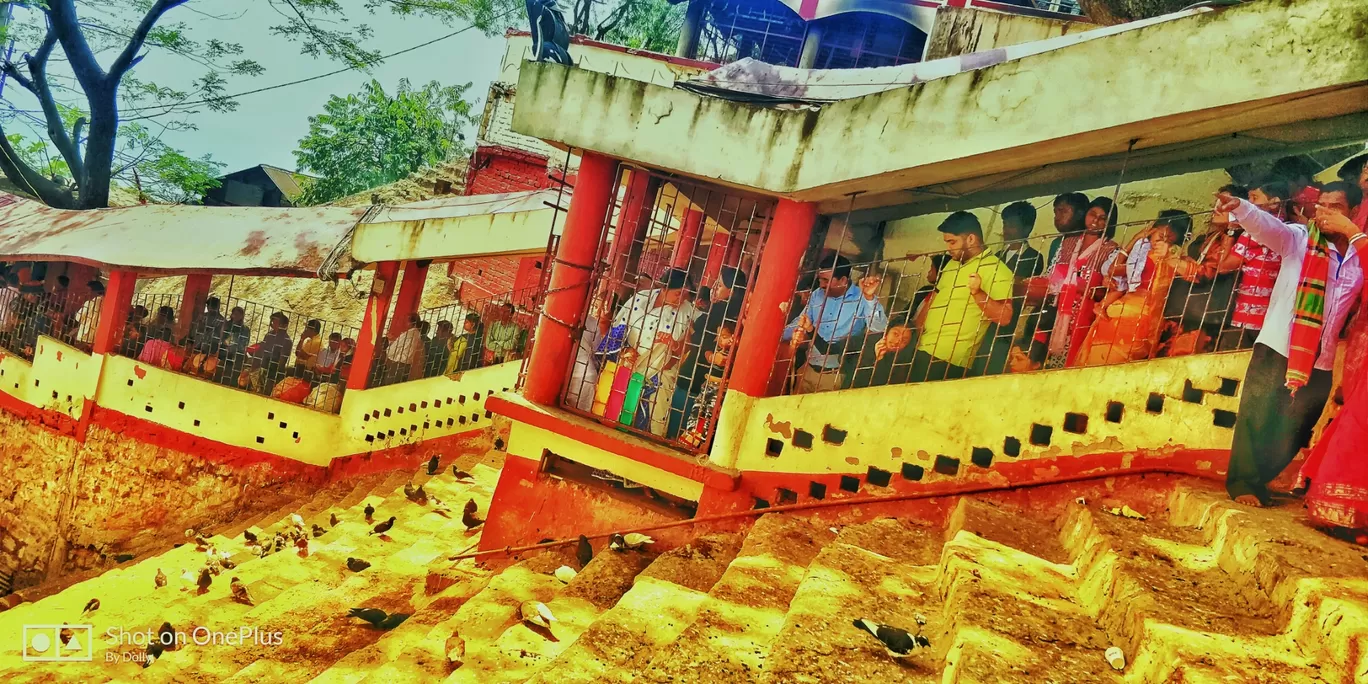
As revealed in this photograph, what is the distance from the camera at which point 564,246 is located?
7137 mm

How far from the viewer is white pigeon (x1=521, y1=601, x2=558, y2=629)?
16.1 ft

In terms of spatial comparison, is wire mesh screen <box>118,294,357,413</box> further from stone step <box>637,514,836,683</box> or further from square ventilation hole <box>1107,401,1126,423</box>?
square ventilation hole <box>1107,401,1126,423</box>

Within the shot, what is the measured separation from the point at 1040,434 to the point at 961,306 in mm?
1322

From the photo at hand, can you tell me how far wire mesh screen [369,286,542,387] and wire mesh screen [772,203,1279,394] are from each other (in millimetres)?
5577

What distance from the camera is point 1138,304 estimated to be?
5.82m

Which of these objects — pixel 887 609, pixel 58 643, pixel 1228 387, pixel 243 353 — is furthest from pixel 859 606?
pixel 243 353

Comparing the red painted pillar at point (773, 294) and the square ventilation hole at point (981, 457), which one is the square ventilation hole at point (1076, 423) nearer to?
the square ventilation hole at point (981, 457)

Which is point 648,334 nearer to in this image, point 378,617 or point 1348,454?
point 378,617

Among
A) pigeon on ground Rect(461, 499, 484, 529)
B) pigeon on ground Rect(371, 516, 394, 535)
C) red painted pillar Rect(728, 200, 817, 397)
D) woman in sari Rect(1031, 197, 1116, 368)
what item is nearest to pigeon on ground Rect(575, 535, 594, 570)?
red painted pillar Rect(728, 200, 817, 397)

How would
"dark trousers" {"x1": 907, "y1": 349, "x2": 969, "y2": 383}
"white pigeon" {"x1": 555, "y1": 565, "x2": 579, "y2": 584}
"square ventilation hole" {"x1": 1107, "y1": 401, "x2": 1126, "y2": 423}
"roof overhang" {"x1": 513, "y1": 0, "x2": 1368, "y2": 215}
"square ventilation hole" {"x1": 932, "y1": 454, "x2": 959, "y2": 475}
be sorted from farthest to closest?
"dark trousers" {"x1": 907, "y1": 349, "x2": 969, "y2": 383}, "white pigeon" {"x1": 555, "y1": 565, "x2": 579, "y2": 584}, "square ventilation hole" {"x1": 932, "y1": 454, "x2": 959, "y2": 475}, "square ventilation hole" {"x1": 1107, "y1": 401, "x2": 1126, "y2": 423}, "roof overhang" {"x1": 513, "y1": 0, "x2": 1368, "y2": 215}

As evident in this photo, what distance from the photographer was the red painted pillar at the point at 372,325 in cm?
1220

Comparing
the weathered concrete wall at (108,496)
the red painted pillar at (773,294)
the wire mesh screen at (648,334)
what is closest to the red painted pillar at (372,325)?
the weathered concrete wall at (108,496)

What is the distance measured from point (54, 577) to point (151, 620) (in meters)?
7.19

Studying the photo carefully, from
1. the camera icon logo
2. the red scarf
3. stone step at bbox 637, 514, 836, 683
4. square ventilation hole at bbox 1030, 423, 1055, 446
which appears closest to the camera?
stone step at bbox 637, 514, 836, 683
